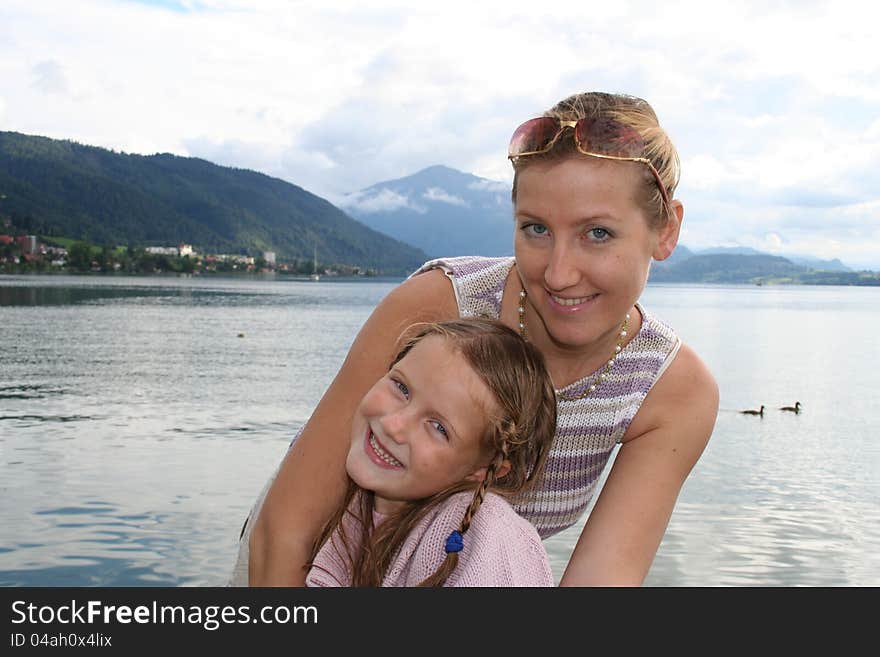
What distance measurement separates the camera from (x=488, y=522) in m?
2.27

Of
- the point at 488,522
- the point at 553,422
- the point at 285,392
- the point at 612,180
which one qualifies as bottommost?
the point at 285,392

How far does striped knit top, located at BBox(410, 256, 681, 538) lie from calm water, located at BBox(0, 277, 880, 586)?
855 cm

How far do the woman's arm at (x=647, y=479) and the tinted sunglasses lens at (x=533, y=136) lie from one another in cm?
78

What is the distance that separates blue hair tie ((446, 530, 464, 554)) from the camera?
2227 millimetres

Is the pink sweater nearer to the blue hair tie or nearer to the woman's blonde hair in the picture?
the blue hair tie

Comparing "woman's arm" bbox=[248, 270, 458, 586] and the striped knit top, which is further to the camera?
the striped knit top

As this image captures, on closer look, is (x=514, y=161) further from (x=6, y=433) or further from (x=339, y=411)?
(x=6, y=433)

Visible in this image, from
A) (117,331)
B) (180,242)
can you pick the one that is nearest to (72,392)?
(117,331)

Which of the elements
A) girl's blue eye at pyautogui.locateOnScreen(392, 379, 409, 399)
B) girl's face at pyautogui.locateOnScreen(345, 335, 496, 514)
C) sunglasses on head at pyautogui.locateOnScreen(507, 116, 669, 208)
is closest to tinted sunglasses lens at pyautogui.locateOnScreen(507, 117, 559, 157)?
sunglasses on head at pyautogui.locateOnScreen(507, 116, 669, 208)

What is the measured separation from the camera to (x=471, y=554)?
2219 mm

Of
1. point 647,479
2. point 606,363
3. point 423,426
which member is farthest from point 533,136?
point 647,479
